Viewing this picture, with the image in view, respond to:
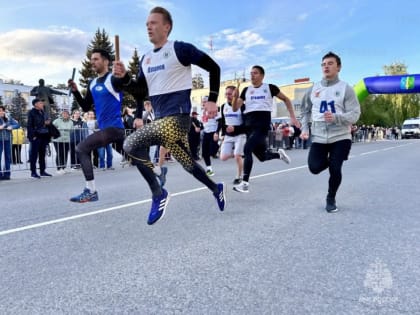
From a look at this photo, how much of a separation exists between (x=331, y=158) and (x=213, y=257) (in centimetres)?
249

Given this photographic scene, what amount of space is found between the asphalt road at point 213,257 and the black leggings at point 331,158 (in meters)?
0.39

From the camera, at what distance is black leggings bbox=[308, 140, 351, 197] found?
4.81 meters

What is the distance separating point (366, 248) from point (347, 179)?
15.7 ft

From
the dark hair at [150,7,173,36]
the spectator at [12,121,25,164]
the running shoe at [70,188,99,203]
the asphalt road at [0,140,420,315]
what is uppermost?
the dark hair at [150,7,173,36]

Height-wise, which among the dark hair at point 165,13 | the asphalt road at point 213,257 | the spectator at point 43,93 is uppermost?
the dark hair at point 165,13

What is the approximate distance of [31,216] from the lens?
468 centimetres

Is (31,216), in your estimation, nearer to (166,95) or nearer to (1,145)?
(166,95)

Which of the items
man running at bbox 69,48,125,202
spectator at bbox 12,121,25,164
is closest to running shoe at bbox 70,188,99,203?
man running at bbox 69,48,125,202

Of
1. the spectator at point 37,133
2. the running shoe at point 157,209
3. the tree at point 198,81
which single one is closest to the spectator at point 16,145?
the spectator at point 37,133

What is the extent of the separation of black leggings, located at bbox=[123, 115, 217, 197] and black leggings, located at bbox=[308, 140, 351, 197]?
1808mm

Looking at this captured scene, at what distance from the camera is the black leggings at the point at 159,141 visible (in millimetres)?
3771

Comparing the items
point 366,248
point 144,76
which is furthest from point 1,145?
point 366,248

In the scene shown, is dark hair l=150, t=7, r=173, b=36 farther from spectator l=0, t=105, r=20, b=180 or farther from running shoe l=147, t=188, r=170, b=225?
spectator l=0, t=105, r=20, b=180

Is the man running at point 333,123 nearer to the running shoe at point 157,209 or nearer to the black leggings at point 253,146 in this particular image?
the black leggings at point 253,146
